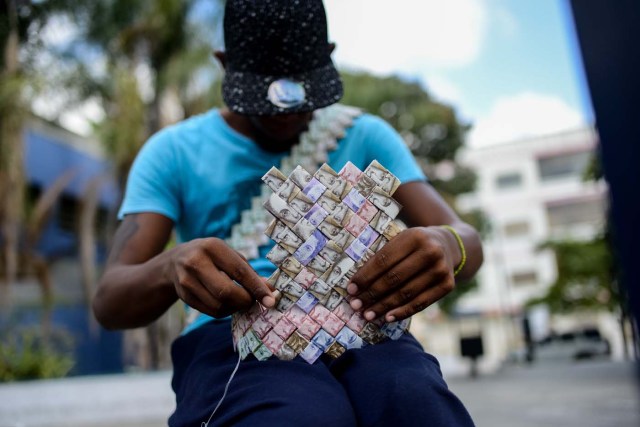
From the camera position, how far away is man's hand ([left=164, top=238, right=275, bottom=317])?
1127mm

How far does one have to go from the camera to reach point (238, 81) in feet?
4.89

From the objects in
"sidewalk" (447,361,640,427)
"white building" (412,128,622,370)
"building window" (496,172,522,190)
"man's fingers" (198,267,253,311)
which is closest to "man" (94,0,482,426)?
"man's fingers" (198,267,253,311)

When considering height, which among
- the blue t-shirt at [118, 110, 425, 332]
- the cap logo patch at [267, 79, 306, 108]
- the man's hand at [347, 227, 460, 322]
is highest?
the cap logo patch at [267, 79, 306, 108]

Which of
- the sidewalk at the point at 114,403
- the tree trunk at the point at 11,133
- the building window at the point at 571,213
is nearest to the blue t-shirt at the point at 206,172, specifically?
the sidewalk at the point at 114,403

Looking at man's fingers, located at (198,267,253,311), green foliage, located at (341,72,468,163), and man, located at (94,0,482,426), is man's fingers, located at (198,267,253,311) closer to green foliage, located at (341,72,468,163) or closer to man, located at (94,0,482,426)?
man, located at (94,0,482,426)

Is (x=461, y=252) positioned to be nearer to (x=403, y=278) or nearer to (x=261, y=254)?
(x=403, y=278)

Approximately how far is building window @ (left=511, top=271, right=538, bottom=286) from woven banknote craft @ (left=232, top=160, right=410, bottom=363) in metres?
41.5

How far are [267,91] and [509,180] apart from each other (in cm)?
4167

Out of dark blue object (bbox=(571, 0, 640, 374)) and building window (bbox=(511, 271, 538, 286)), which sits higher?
dark blue object (bbox=(571, 0, 640, 374))

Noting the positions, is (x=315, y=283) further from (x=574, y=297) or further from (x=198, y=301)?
(x=574, y=297)

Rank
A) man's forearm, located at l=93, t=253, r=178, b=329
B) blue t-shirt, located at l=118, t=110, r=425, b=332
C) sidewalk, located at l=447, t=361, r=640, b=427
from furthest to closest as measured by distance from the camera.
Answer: sidewalk, located at l=447, t=361, r=640, b=427
blue t-shirt, located at l=118, t=110, r=425, b=332
man's forearm, located at l=93, t=253, r=178, b=329

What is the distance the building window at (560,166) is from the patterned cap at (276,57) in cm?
4121

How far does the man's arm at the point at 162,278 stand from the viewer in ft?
3.72

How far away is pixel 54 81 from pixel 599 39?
1405 centimetres
